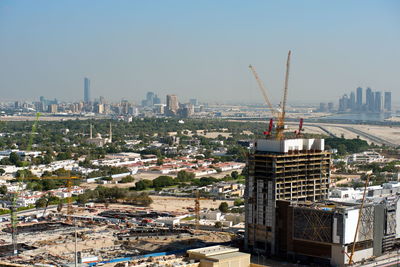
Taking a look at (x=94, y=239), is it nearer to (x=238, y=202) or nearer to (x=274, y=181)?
(x=274, y=181)

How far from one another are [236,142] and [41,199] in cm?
4675

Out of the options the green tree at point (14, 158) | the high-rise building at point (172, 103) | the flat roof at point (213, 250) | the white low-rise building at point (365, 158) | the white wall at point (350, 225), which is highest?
the high-rise building at point (172, 103)

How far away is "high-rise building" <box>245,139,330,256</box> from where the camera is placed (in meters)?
26.2

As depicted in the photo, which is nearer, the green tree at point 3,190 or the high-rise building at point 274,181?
the high-rise building at point 274,181

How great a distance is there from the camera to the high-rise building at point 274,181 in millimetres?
26188

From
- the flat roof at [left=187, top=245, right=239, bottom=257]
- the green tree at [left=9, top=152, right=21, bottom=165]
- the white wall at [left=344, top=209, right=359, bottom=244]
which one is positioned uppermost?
the white wall at [left=344, top=209, right=359, bottom=244]

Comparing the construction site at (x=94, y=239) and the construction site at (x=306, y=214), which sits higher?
the construction site at (x=306, y=214)

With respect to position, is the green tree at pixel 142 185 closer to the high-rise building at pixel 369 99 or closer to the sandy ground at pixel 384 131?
the sandy ground at pixel 384 131

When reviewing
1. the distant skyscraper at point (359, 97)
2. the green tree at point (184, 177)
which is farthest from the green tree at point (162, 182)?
the distant skyscraper at point (359, 97)

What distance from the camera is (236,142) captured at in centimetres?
8612

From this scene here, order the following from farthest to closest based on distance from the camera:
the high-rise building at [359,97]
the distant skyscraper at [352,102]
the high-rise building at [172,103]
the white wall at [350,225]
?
the high-rise building at [359,97]
the distant skyscraper at [352,102]
the high-rise building at [172,103]
the white wall at [350,225]

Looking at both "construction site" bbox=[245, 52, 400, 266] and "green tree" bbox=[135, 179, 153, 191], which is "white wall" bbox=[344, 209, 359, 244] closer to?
"construction site" bbox=[245, 52, 400, 266]

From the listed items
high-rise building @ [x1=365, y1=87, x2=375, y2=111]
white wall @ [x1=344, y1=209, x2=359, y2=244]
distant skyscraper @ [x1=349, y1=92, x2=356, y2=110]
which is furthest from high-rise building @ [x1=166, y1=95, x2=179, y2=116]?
white wall @ [x1=344, y1=209, x2=359, y2=244]

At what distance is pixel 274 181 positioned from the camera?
85.7 feet
